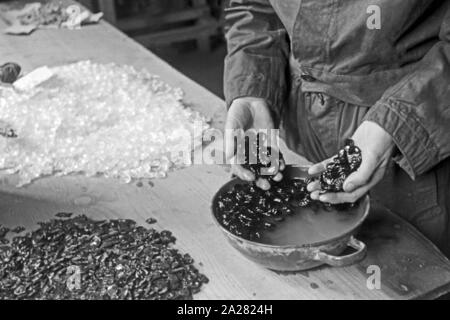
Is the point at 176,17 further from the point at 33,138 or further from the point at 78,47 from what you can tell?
the point at 33,138

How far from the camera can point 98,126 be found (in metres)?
1.56

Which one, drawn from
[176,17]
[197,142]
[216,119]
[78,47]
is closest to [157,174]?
[197,142]

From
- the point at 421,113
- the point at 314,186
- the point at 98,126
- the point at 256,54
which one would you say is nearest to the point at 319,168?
the point at 314,186

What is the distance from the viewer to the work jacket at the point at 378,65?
3.78ft

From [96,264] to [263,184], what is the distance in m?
0.33

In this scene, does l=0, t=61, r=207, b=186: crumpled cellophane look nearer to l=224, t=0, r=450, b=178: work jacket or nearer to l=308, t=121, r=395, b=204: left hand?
l=224, t=0, r=450, b=178: work jacket

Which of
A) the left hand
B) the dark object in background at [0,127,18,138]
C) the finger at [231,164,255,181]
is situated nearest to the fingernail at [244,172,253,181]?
the finger at [231,164,255,181]

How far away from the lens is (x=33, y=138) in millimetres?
1502

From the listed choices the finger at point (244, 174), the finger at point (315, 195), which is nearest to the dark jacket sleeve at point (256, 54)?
the finger at point (244, 174)

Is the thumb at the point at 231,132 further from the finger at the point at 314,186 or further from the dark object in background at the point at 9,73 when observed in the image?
the dark object in background at the point at 9,73

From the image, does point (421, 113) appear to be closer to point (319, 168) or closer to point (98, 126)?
point (319, 168)

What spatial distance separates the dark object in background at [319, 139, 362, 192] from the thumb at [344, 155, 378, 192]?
0.03 feet

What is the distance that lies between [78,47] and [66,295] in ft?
4.08

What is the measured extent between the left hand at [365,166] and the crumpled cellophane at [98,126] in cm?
40
